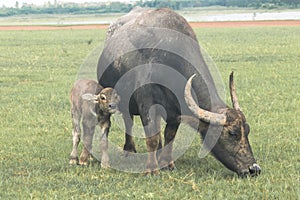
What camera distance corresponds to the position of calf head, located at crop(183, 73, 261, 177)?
6922 mm

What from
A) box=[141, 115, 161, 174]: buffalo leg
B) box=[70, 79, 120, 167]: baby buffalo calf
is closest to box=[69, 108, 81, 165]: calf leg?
box=[70, 79, 120, 167]: baby buffalo calf

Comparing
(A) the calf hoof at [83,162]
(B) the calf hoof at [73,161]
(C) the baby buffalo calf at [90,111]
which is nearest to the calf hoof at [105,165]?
(C) the baby buffalo calf at [90,111]

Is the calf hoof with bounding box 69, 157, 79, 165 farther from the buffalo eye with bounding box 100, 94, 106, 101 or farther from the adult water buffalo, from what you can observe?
the buffalo eye with bounding box 100, 94, 106, 101

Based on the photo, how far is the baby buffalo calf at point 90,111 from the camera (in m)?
7.68

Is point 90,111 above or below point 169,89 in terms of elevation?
below

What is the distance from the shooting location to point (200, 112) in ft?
22.6

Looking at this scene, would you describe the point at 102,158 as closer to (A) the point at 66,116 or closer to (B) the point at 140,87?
(B) the point at 140,87

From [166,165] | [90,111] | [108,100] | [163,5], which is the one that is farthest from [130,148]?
[163,5]

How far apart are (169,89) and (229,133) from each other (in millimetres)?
976

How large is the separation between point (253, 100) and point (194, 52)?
561 cm

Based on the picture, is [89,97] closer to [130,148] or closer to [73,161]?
[73,161]

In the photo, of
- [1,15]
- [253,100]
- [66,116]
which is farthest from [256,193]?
[1,15]

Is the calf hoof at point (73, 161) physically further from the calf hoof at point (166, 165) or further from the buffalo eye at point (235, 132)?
the buffalo eye at point (235, 132)

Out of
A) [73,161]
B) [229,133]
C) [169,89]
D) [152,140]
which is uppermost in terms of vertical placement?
[169,89]
